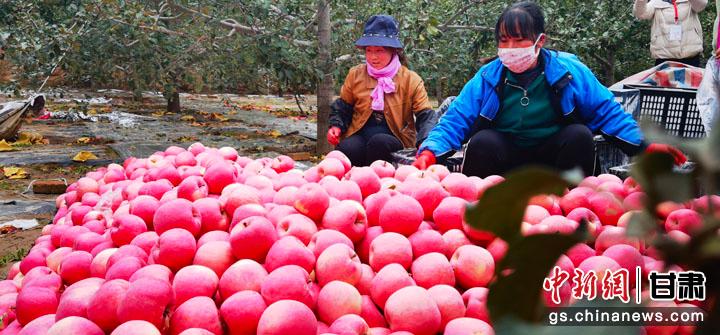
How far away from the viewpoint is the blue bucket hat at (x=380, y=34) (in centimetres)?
432

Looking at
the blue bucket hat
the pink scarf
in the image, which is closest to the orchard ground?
the pink scarf

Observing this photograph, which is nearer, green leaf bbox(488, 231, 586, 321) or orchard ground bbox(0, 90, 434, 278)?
green leaf bbox(488, 231, 586, 321)

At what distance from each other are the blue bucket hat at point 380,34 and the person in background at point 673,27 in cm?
282

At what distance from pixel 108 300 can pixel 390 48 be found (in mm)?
3288

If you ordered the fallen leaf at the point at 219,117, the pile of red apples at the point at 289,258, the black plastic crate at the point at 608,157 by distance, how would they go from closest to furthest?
the pile of red apples at the point at 289,258
the black plastic crate at the point at 608,157
the fallen leaf at the point at 219,117

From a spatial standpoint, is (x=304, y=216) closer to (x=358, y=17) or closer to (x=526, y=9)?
(x=526, y=9)

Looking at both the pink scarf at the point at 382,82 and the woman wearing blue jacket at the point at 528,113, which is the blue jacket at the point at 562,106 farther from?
the pink scarf at the point at 382,82

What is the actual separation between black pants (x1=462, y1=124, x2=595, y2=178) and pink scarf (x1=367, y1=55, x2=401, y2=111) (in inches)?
46.3

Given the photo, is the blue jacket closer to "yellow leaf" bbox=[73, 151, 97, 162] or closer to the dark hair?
the dark hair

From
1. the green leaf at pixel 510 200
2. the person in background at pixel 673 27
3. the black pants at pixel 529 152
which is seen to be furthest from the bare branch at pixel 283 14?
the green leaf at pixel 510 200

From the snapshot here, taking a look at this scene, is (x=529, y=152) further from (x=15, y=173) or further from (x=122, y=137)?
(x=122, y=137)

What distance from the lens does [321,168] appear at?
2633 millimetres

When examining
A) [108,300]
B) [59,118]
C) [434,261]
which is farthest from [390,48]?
[59,118]

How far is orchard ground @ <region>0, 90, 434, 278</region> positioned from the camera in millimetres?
4586
